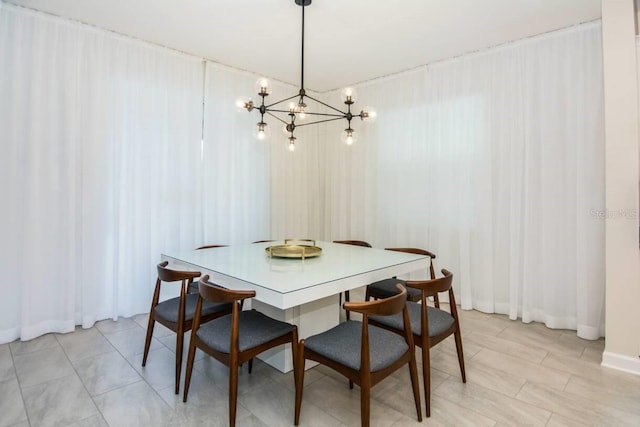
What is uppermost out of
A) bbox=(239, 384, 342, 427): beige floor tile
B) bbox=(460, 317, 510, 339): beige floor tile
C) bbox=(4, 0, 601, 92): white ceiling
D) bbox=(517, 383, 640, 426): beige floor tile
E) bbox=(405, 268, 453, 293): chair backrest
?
bbox=(4, 0, 601, 92): white ceiling

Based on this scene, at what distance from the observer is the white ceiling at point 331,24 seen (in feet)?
8.94

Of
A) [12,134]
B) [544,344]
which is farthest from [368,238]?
[12,134]

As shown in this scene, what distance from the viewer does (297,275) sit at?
197 centimetres

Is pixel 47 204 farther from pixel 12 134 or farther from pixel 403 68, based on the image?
pixel 403 68

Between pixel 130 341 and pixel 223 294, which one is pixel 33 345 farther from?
pixel 223 294

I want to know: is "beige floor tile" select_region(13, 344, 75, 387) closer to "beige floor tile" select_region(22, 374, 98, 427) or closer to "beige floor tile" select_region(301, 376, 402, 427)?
"beige floor tile" select_region(22, 374, 98, 427)

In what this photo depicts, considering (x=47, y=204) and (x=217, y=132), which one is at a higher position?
(x=217, y=132)

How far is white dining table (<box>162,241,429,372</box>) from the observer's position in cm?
174

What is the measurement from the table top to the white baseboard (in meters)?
1.46

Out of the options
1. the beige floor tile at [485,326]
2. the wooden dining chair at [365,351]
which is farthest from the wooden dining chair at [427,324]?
the beige floor tile at [485,326]

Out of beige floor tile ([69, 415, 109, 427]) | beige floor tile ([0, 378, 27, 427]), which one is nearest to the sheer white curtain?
beige floor tile ([69, 415, 109, 427])

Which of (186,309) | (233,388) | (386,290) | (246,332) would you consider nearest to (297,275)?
(246,332)

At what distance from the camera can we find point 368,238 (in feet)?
15.0

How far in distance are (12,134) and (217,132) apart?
6.00 feet
